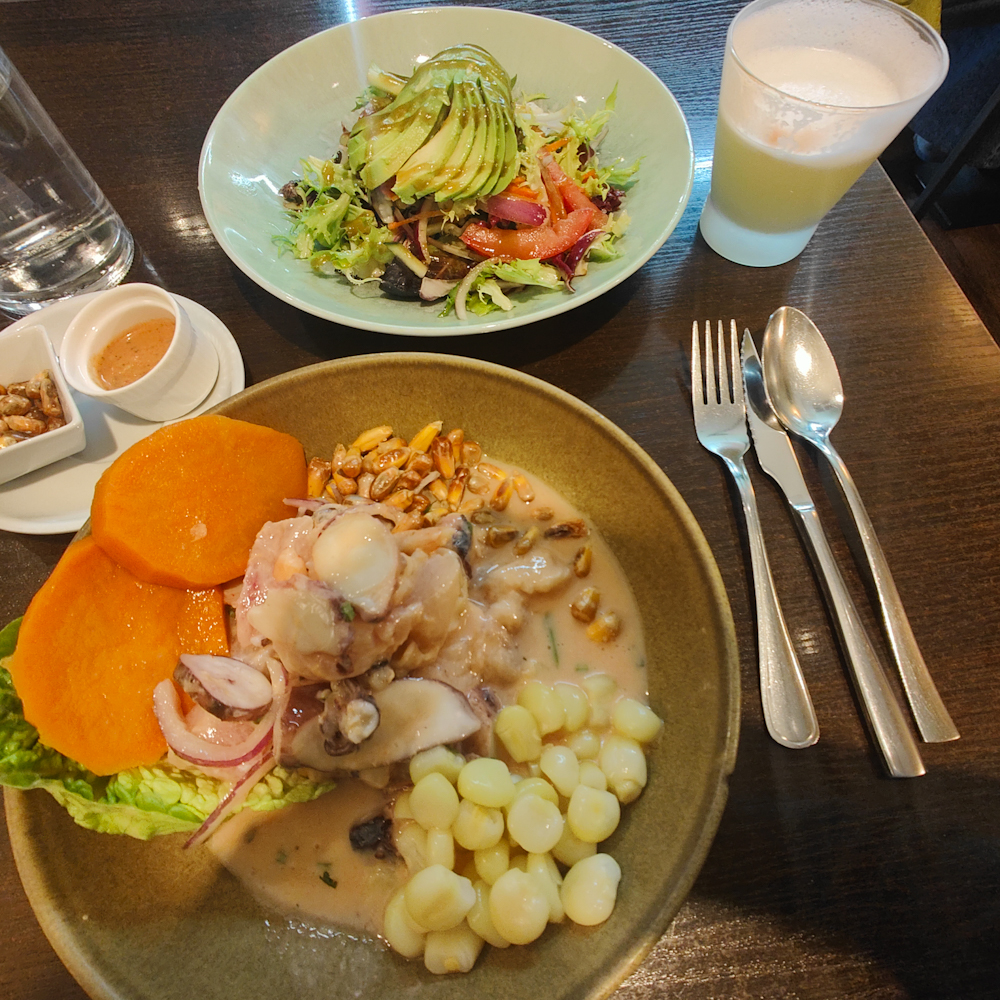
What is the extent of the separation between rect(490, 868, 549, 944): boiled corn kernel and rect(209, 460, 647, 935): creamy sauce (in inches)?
8.6

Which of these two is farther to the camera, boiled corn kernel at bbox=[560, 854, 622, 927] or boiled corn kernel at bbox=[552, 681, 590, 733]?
boiled corn kernel at bbox=[552, 681, 590, 733]

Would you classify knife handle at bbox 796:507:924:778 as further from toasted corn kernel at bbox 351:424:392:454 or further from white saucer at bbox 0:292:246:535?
white saucer at bbox 0:292:246:535

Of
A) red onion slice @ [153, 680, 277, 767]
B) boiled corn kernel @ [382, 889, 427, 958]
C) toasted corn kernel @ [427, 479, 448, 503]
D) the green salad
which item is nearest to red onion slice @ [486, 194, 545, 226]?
the green salad

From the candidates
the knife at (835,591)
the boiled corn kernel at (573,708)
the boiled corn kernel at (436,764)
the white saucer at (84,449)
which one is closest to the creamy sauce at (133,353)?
the white saucer at (84,449)

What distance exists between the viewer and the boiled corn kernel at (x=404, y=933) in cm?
99

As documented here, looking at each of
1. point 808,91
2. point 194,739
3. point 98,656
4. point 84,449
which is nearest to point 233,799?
point 194,739

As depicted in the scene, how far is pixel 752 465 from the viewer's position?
4.93 ft

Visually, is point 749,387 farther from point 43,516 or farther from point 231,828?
point 43,516

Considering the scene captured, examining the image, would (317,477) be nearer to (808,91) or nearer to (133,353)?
(133,353)

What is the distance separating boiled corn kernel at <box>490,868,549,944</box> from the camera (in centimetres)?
92

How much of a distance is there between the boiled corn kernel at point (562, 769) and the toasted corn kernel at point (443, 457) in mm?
646

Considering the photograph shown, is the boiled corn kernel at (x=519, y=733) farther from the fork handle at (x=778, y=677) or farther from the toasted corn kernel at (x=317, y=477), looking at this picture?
the toasted corn kernel at (x=317, y=477)

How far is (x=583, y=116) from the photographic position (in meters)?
2.04

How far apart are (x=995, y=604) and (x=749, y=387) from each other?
2.31ft
